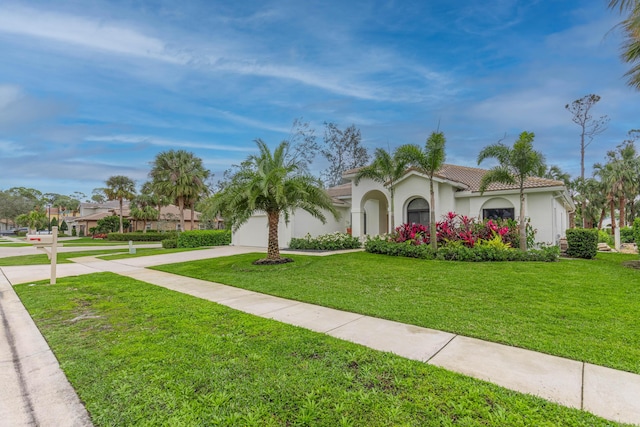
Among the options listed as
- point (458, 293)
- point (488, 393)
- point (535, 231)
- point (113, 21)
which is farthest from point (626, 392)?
point (113, 21)

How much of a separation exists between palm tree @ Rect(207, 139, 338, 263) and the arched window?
7.64m

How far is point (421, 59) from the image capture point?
1519 cm

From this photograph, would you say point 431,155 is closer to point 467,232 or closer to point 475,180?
point 467,232

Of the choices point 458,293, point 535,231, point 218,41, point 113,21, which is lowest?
point 458,293

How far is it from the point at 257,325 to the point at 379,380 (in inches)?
96.9

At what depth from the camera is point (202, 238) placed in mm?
24219

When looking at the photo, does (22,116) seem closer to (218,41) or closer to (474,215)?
(218,41)

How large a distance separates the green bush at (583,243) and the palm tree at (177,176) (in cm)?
2905

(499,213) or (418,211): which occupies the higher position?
(418,211)

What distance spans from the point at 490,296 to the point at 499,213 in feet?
37.1

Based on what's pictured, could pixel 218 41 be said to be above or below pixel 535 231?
above

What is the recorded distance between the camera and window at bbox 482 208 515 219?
16.0 m

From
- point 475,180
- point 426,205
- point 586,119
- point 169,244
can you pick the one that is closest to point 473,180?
point 475,180

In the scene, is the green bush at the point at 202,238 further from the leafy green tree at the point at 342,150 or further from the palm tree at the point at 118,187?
the palm tree at the point at 118,187
